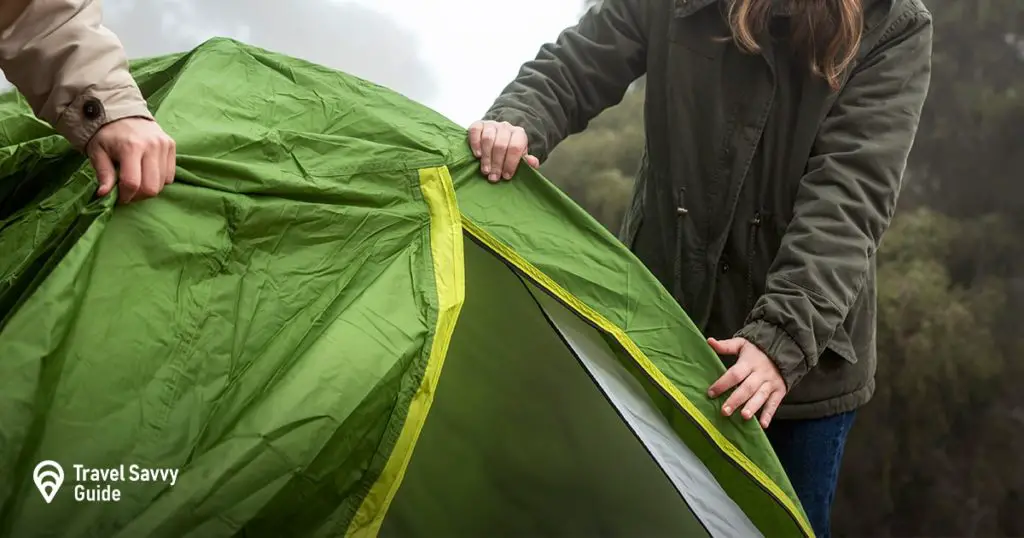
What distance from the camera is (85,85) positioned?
2.08ft

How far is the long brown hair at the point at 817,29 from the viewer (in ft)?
2.66

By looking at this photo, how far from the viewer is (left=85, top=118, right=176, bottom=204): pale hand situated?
0.65 m

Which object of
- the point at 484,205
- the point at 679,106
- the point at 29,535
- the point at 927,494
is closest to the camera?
the point at 29,535

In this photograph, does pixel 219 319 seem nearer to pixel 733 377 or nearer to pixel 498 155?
pixel 498 155

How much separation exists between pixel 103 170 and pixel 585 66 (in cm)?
50

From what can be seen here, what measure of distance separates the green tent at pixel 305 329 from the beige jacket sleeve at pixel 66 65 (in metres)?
0.06

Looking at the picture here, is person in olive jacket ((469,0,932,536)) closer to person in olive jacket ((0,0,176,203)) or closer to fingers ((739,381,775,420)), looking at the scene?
fingers ((739,381,775,420))

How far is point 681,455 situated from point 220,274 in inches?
16.5

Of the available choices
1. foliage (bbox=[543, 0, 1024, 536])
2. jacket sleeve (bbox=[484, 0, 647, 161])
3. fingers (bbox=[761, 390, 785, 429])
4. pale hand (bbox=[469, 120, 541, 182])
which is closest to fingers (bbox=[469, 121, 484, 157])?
pale hand (bbox=[469, 120, 541, 182])

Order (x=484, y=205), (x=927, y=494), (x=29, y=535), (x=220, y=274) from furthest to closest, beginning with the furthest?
(x=927, y=494)
(x=484, y=205)
(x=220, y=274)
(x=29, y=535)

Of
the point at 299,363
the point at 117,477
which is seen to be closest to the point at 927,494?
the point at 299,363

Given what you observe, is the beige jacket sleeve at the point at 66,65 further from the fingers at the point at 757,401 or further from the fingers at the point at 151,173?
the fingers at the point at 757,401

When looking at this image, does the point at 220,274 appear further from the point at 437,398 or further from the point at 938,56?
the point at 938,56

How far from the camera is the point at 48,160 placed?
A: 0.75 meters
